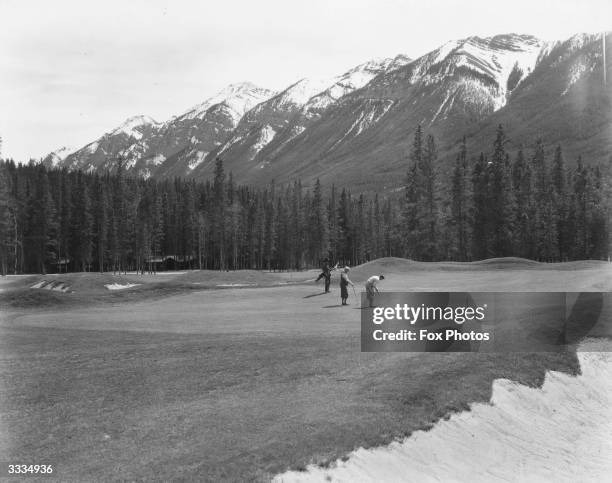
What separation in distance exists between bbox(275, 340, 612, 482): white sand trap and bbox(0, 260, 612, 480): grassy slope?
0.39m

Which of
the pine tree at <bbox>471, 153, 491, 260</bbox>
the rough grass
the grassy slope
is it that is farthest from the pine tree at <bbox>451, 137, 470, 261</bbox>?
the rough grass

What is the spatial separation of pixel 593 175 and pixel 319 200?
6199 centimetres

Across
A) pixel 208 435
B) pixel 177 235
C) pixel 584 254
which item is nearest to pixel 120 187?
pixel 177 235

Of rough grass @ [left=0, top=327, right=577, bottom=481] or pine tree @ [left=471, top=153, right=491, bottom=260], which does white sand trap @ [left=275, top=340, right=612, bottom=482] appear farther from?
pine tree @ [left=471, top=153, right=491, bottom=260]

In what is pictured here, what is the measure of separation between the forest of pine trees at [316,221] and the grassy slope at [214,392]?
54.2m

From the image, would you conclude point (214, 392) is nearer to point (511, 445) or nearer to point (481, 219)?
point (511, 445)

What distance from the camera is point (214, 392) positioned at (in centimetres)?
1523

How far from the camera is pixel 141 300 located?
3875cm

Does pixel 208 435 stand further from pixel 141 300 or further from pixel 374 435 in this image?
pixel 141 300

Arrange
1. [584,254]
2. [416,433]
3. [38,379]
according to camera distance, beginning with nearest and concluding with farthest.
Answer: [416,433], [38,379], [584,254]

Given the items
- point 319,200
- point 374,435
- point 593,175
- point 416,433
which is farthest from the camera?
point 319,200

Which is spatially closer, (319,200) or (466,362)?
(466,362)

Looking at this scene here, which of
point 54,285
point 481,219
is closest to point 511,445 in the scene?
point 54,285

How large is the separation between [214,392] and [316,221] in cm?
12206
